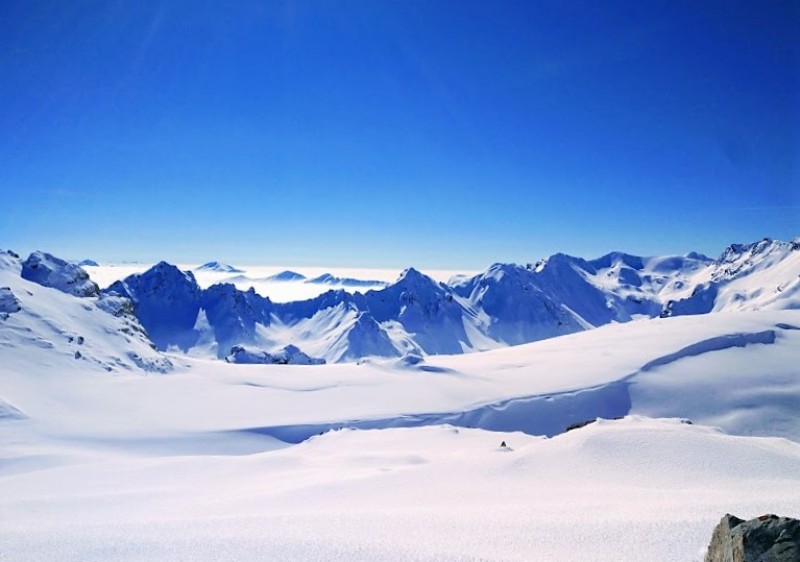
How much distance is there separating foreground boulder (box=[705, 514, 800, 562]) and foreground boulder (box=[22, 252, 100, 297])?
72.9 metres

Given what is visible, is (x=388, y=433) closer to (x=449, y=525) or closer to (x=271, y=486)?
(x=271, y=486)

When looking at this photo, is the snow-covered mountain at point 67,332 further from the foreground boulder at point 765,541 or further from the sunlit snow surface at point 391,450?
the foreground boulder at point 765,541

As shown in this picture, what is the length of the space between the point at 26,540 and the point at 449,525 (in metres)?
6.68

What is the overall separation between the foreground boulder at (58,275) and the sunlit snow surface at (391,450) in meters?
21.6

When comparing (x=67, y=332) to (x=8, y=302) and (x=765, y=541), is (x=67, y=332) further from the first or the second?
(x=765, y=541)

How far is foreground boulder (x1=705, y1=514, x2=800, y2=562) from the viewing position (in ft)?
14.5

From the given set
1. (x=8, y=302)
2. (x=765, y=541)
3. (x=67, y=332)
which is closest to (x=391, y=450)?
(x=765, y=541)

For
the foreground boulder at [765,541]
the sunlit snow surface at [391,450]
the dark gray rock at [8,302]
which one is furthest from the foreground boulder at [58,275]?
the foreground boulder at [765,541]

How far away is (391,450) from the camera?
21.1 metres

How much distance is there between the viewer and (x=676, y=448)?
43.4 ft

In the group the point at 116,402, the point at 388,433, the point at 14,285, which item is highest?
the point at 14,285

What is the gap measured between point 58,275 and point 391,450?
74.7 meters

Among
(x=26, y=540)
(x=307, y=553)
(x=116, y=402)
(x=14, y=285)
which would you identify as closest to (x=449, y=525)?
(x=307, y=553)

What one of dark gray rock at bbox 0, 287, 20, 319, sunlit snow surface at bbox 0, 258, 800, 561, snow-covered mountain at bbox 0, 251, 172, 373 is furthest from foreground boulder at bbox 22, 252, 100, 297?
dark gray rock at bbox 0, 287, 20, 319
